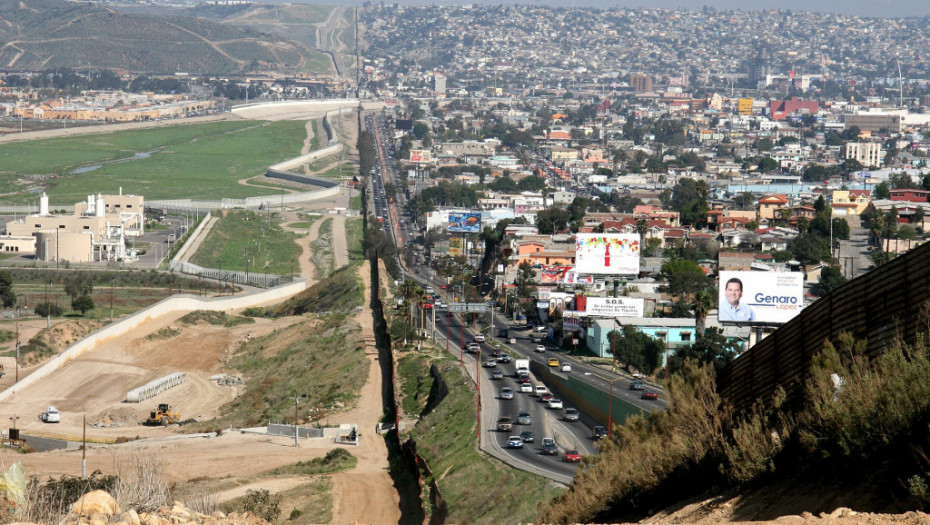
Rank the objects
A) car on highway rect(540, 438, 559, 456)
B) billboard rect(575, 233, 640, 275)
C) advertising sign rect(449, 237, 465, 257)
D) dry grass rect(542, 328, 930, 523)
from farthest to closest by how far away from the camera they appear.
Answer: advertising sign rect(449, 237, 465, 257)
billboard rect(575, 233, 640, 275)
car on highway rect(540, 438, 559, 456)
dry grass rect(542, 328, 930, 523)

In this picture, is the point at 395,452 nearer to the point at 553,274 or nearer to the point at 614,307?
the point at 614,307

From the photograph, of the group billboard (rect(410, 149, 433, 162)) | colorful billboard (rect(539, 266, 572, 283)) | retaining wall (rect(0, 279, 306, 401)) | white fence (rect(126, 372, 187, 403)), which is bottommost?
white fence (rect(126, 372, 187, 403))

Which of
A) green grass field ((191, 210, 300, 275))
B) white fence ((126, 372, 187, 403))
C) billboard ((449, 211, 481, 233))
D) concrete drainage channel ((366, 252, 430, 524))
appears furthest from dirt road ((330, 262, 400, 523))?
billboard ((449, 211, 481, 233))

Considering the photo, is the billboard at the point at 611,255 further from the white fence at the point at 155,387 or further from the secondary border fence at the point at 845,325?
the secondary border fence at the point at 845,325

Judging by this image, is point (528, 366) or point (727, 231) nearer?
point (528, 366)

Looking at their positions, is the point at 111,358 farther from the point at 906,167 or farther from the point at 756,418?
the point at 906,167

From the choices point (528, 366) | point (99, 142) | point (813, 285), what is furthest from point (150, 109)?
point (528, 366)

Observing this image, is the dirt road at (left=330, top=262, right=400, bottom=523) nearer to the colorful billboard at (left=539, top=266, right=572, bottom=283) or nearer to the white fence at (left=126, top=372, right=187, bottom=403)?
the white fence at (left=126, top=372, right=187, bottom=403)
